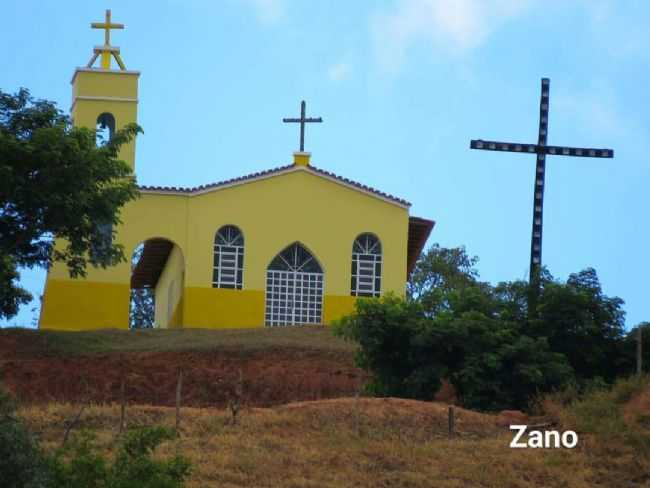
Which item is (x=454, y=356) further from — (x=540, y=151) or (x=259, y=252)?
(x=259, y=252)

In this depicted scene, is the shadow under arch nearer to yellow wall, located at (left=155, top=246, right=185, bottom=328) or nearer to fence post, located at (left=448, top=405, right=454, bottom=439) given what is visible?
yellow wall, located at (left=155, top=246, right=185, bottom=328)

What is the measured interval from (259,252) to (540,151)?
31.5 ft

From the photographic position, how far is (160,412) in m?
33.2

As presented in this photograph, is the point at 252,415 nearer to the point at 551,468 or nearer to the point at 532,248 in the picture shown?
the point at 551,468

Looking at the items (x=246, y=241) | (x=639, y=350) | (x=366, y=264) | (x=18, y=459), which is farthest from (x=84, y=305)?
(x=18, y=459)

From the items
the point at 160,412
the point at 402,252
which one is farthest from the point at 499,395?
the point at 402,252

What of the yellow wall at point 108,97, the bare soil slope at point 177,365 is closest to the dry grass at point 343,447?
the bare soil slope at point 177,365

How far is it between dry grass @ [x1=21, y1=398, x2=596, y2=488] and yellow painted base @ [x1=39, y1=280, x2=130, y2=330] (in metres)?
14.3

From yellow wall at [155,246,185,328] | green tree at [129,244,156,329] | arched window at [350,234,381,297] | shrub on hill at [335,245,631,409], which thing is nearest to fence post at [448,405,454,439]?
shrub on hill at [335,245,631,409]

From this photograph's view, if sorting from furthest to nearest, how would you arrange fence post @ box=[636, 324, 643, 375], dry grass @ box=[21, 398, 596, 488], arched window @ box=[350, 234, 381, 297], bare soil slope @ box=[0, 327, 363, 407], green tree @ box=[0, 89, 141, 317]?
arched window @ box=[350, 234, 381, 297] → green tree @ box=[0, 89, 141, 317] → bare soil slope @ box=[0, 327, 363, 407] → fence post @ box=[636, 324, 643, 375] → dry grass @ box=[21, 398, 596, 488]

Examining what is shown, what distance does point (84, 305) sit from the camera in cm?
4797

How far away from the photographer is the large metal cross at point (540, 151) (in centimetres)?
4122

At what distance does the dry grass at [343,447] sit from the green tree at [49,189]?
312 inches

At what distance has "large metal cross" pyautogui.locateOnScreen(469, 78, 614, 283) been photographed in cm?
4122
